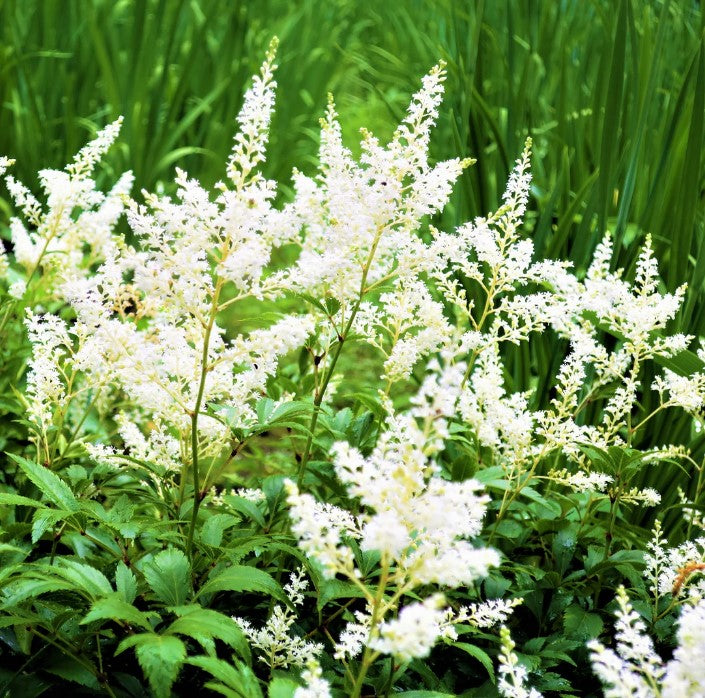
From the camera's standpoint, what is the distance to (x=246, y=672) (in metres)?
1.40

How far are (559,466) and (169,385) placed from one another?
1312 millimetres

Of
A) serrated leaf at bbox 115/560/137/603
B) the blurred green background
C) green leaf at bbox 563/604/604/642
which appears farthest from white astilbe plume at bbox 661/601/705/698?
the blurred green background

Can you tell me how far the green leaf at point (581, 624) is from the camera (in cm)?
200

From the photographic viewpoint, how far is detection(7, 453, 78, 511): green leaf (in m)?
1.76

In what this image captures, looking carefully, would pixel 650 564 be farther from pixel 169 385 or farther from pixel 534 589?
pixel 169 385

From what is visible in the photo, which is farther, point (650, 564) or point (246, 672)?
point (650, 564)

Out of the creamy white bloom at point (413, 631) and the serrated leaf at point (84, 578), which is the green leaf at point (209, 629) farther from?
the creamy white bloom at point (413, 631)

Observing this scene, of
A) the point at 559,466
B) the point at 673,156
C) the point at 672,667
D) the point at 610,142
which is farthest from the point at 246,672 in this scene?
the point at 673,156

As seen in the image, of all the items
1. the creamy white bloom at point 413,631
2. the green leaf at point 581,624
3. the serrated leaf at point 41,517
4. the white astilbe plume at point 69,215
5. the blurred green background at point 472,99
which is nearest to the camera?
the creamy white bloom at point 413,631

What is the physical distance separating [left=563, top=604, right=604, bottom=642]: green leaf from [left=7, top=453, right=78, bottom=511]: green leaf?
112 cm

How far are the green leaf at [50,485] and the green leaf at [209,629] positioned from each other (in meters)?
0.41

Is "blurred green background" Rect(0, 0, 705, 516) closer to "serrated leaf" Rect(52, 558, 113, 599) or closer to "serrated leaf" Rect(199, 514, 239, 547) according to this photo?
"serrated leaf" Rect(199, 514, 239, 547)

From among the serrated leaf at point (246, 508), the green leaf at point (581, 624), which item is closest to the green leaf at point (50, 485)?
the serrated leaf at point (246, 508)

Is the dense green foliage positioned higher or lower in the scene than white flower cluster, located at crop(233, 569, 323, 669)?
higher
